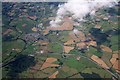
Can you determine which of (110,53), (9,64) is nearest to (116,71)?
(110,53)

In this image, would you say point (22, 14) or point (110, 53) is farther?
point (22, 14)

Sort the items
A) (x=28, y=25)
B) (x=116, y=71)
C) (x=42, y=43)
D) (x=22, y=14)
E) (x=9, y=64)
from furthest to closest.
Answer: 1. (x=22, y=14)
2. (x=28, y=25)
3. (x=42, y=43)
4. (x=9, y=64)
5. (x=116, y=71)

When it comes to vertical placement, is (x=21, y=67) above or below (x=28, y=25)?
below

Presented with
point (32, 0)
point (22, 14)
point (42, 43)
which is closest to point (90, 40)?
point (42, 43)

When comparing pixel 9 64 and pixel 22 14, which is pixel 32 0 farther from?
pixel 9 64

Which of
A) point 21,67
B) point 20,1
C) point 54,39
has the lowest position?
point 21,67

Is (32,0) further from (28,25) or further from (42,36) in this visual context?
(42,36)

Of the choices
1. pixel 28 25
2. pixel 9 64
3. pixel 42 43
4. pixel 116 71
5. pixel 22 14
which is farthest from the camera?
pixel 22 14
